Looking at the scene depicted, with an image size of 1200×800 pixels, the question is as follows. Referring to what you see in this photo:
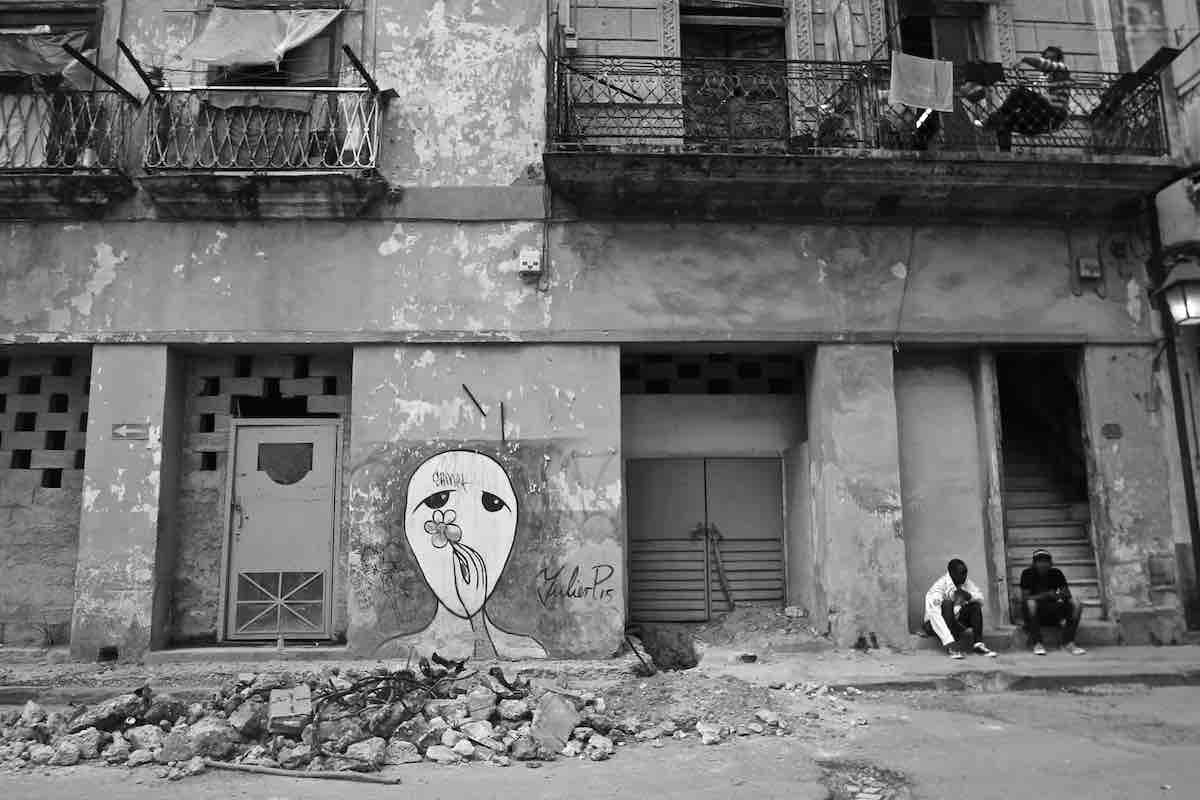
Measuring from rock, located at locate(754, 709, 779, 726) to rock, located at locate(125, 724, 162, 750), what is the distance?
4506 mm

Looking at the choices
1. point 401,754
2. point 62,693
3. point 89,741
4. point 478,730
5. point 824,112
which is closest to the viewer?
point 401,754

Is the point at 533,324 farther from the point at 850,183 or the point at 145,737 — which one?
the point at 145,737

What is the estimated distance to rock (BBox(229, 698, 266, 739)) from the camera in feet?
19.7

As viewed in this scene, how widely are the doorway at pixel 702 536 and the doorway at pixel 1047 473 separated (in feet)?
8.49

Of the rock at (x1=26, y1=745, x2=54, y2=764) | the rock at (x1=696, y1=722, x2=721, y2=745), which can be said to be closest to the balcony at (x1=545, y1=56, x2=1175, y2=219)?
the rock at (x1=696, y1=722, x2=721, y2=745)

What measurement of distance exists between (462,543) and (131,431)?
3615mm

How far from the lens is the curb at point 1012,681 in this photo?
7.31m

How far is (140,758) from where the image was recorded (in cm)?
573

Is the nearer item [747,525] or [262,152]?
[262,152]

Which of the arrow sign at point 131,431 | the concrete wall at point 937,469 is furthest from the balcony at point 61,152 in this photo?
the concrete wall at point 937,469

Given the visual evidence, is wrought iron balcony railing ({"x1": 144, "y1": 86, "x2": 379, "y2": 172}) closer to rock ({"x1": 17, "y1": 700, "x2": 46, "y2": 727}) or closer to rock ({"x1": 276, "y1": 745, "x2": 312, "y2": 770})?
rock ({"x1": 17, "y1": 700, "x2": 46, "y2": 727})

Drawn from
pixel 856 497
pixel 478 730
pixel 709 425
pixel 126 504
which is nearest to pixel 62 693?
pixel 126 504

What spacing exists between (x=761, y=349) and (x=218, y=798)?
21.5ft

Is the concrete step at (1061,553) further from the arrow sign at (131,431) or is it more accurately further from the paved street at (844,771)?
the arrow sign at (131,431)
